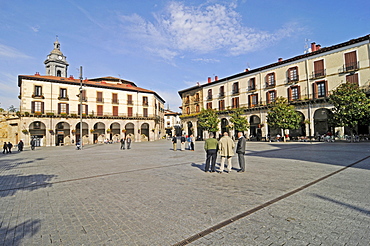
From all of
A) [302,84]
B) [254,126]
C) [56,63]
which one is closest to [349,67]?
[302,84]

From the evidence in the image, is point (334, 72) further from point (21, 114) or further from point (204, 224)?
point (21, 114)

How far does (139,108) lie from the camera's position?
4572 centimetres

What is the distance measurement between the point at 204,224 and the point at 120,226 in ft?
4.66

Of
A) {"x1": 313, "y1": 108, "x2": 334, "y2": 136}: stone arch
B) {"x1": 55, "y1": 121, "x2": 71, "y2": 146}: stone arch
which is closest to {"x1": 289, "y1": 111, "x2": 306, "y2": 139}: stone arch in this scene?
{"x1": 313, "y1": 108, "x2": 334, "y2": 136}: stone arch

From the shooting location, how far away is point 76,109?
125 feet

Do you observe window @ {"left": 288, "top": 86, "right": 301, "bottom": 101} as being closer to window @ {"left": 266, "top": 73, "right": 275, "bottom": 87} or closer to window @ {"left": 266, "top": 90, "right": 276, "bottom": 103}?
window @ {"left": 266, "top": 90, "right": 276, "bottom": 103}

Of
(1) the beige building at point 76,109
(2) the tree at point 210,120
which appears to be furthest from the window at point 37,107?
(2) the tree at point 210,120

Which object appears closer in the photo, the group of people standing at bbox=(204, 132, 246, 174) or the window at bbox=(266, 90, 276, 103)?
the group of people standing at bbox=(204, 132, 246, 174)

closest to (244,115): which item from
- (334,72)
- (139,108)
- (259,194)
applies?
(334,72)

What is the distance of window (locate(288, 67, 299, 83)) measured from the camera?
2994 cm

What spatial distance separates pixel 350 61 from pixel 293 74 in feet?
22.0

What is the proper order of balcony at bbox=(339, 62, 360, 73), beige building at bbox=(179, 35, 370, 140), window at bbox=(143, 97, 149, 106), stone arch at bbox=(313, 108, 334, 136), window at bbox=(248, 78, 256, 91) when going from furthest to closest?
window at bbox=(143, 97, 149, 106)
window at bbox=(248, 78, 256, 91)
stone arch at bbox=(313, 108, 334, 136)
beige building at bbox=(179, 35, 370, 140)
balcony at bbox=(339, 62, 360, 73)

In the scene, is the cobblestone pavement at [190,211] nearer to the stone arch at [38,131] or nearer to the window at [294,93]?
the window at [294,93]

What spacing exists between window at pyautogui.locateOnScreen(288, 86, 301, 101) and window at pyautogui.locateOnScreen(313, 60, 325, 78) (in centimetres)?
278
